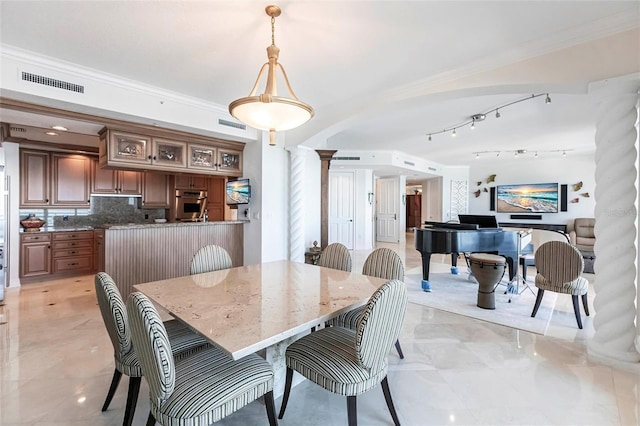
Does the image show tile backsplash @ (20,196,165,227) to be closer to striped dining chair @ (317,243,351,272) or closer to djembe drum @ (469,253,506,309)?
striped dining chair @ (317,243,351,272)

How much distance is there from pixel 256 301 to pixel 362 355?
0.69m

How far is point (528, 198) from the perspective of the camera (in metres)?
8.40

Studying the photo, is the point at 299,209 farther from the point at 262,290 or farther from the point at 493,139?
the point at 493,139

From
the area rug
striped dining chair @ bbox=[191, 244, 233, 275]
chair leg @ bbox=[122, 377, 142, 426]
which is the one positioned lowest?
the area rug

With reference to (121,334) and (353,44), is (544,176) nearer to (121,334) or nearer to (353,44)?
(353,44)

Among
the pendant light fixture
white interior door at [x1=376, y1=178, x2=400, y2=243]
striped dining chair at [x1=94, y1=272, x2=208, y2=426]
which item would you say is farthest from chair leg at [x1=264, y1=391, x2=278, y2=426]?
white interior door at [x1=376, y1=178, x2=400, y2=243]

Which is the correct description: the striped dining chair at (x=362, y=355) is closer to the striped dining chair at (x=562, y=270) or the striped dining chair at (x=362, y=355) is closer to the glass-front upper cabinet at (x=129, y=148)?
the striped dining chair at (x=562, y=270)

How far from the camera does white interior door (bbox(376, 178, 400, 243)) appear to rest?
9.55m

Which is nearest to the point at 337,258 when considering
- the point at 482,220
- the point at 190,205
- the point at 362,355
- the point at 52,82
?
the point at 362,355

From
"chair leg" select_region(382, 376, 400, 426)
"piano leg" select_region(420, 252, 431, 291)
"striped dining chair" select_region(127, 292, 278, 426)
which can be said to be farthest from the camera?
"piano leg" select_region(420, 252, 431, 291)

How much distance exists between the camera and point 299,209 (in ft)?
15.4

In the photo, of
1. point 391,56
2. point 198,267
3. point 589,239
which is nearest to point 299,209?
point 198,267

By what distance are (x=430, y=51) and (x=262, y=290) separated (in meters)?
2.41

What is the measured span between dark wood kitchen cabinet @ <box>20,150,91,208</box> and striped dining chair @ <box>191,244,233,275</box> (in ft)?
13.2
